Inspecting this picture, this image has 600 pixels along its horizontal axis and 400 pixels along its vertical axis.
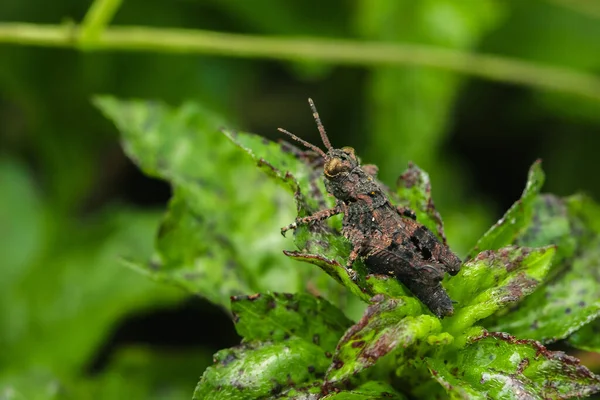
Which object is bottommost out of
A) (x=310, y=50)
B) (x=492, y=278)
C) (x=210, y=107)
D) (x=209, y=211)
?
(x=492, y=278)

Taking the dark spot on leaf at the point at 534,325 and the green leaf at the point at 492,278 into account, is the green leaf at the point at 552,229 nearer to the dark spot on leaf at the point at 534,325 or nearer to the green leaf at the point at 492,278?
the dark spot on leaf at the point at 534,325

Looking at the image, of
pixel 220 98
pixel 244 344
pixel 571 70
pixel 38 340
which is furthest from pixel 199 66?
pixel 244 344

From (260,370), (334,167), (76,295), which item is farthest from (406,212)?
(76,295)

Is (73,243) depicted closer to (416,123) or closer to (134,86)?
(134,86)

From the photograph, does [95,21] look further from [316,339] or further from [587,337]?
[587,337]

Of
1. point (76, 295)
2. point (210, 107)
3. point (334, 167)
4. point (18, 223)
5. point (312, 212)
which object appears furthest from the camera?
point (210, 107)

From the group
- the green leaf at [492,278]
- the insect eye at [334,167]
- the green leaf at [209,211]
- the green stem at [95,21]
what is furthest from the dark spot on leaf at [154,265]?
the green stem at [95,21]
